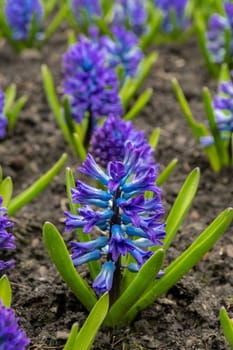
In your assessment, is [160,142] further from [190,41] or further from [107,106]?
Result: [190,41]

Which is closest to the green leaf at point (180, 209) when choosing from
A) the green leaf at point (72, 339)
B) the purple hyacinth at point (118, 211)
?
the purple hyacinth at point (118, 211)

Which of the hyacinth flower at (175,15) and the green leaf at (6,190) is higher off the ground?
the green leaf at (6,190)

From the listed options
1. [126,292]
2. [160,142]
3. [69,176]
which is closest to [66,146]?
[160,142]

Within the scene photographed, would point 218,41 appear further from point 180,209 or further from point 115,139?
point 180,209

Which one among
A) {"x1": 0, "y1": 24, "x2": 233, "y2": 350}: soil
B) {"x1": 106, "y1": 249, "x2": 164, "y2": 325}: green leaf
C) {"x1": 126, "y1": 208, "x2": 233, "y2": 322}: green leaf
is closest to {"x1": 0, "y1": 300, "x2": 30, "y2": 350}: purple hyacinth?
{"x1": 106, "y1": 249, "x2": 164, "y2": 325}: green leaf

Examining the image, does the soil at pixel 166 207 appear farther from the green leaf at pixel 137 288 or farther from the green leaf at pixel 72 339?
the green leaf at pixel 72 339
